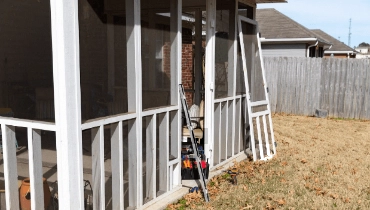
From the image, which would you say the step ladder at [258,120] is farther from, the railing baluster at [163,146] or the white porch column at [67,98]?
the white porch column at [67,98]

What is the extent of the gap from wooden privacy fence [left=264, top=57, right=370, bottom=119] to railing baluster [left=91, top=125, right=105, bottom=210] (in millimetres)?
10478

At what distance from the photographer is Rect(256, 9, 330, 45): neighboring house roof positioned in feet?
51.4

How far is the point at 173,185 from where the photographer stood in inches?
200

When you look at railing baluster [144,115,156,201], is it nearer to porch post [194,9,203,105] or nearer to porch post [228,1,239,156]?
porch post [228,1,239,156]

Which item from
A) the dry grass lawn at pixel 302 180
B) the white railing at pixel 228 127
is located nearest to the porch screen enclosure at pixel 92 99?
the dry grass lawn at pixel 302 180

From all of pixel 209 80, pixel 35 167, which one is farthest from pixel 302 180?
pixel 35 167

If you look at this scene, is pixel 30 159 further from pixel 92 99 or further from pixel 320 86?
pixel 320 86

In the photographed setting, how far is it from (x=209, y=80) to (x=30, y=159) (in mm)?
3227

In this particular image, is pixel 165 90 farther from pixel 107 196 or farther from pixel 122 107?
pixel 107 196

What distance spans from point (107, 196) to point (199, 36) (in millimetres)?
3964

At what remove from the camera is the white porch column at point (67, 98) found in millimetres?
2982

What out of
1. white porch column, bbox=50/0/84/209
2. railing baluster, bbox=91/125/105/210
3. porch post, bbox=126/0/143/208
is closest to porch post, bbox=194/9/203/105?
porch post, bbox=126/0/143/208

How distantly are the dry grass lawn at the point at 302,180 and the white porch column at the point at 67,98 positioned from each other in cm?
168

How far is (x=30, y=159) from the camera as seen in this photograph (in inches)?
131
